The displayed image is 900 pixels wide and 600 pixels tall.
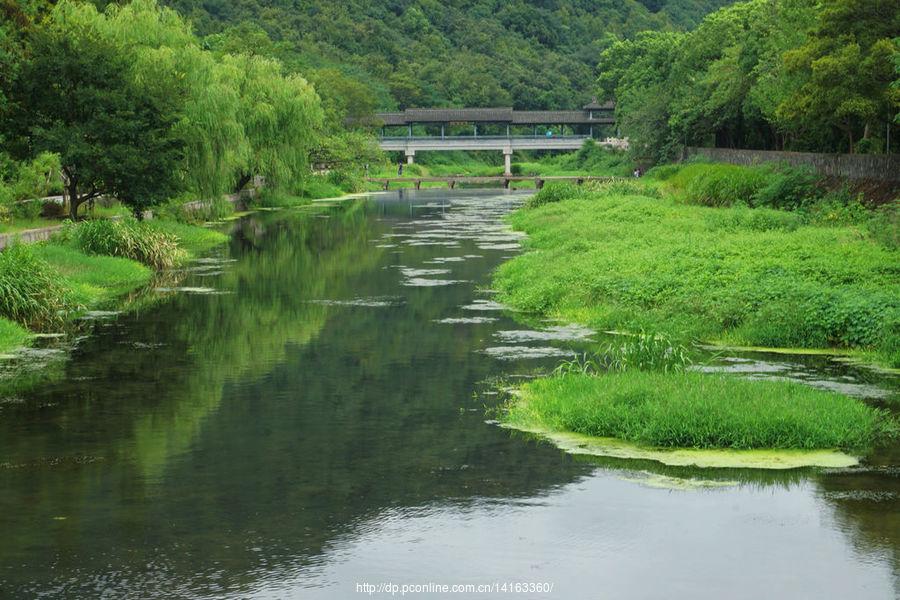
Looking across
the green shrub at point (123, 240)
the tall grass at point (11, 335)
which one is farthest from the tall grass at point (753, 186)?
the tall grass at point (11, 335)

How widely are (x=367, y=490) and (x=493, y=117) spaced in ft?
381

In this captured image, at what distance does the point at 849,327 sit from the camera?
70.2 feet

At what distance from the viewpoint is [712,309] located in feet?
76.3

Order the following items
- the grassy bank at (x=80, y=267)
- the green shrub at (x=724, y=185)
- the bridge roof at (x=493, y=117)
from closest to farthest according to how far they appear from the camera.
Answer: the grassy bank at (x=80, y=267) → the green shrub at (x=724, y=185) → the bridge roof at (x=493, y=117)

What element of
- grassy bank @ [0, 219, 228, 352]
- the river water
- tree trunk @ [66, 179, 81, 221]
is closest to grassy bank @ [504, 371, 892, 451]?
the river water

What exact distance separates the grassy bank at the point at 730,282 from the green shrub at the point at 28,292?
10.4 m

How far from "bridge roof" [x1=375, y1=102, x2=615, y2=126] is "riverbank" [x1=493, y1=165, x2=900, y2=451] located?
8264 cm

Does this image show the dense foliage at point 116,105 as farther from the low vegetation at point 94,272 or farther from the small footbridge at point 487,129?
the small footbridge at point 487,129

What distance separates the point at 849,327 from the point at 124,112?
2425cm

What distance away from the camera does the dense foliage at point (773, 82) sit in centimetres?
4134

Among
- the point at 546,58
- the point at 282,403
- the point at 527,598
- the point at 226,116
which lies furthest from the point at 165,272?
the point at 546,58

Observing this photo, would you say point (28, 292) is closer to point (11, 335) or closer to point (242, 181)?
point (11, 335)

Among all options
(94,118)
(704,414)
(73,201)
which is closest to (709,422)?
(704,414)

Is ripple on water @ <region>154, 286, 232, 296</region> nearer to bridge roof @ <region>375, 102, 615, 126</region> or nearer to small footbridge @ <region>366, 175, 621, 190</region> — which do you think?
small footbridge @ <region>366, 175, 621, 190</region>
